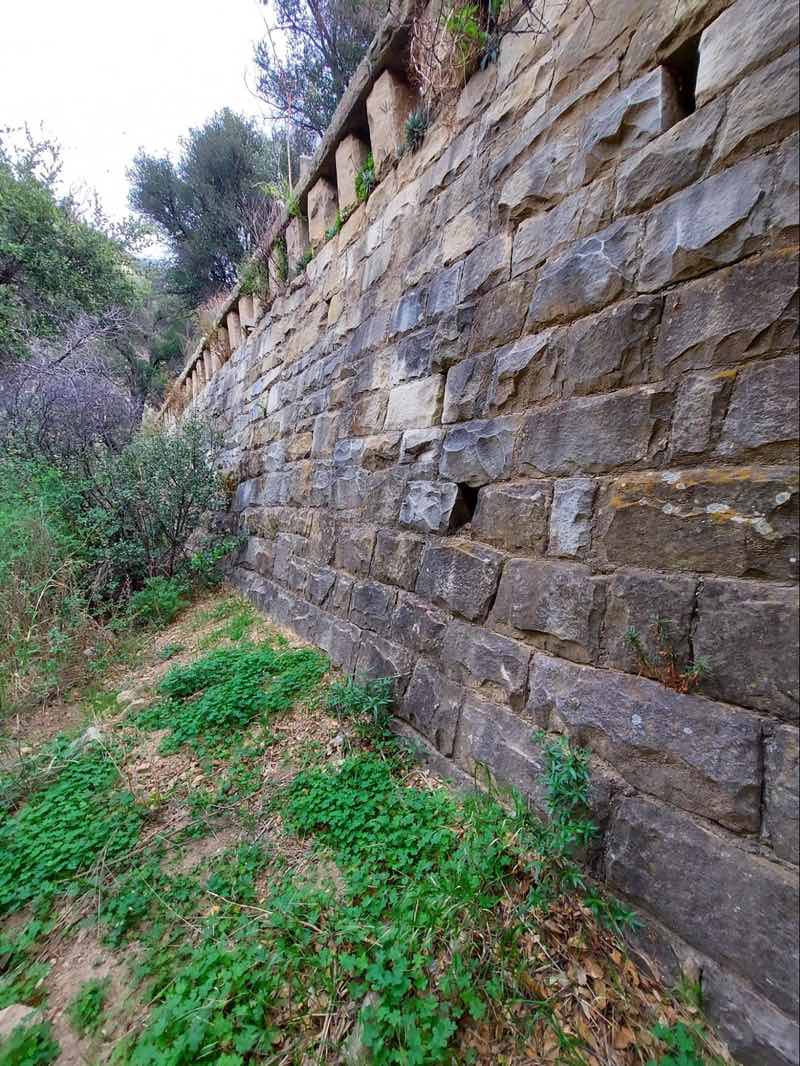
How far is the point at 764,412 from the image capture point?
1120mm

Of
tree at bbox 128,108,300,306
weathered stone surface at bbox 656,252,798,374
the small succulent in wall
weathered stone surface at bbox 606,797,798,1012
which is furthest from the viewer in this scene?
tree at bbox 128,108,300,306

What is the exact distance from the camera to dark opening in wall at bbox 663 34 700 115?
1.37 meters

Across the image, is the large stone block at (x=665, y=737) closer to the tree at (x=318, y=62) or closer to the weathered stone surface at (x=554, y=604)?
the weathered stone surface at (x=554, y=604)

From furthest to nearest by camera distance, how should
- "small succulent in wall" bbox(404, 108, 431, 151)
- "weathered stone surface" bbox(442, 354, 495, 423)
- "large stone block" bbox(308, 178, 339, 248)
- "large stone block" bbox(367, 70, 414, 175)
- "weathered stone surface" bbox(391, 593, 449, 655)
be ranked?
"large stone block" bbox(308, 178, 339, 248) < "large stone block" bbox(367, 70, 414, 175) < "small succulent in wall" bbox(404, 108, 431, 151) < "weathered stone surface" bbox(391, 593, 449, 655) < "weathered stone surface" bbox(442, 354, 495, 423)

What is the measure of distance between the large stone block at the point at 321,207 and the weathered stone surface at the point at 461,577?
2950mm

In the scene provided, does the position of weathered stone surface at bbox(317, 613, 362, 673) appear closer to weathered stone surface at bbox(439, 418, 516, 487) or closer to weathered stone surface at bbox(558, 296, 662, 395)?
weathered stone surface at bbox(439, 418, 516, 487)

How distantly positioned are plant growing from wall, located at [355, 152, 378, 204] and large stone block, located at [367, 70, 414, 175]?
0.33 feet

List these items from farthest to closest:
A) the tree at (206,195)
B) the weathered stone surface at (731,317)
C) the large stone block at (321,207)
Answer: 1. the tree at (206,195)
2. the large stone block at (321,207)
3. the weathered stone surface at (731,317)

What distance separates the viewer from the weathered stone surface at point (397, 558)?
2211 mm

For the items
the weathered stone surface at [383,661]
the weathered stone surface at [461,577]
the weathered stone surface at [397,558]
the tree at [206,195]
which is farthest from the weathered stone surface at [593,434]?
the tree at [206,195]

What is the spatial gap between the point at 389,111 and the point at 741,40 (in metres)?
2.17

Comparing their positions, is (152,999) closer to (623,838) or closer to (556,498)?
(623,838)

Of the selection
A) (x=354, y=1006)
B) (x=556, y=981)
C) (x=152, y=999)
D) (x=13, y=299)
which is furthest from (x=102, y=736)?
(x=13, y=299)

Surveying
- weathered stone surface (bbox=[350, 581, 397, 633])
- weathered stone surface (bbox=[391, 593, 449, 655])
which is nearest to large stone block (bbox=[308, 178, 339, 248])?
weathered stone surface (bbox=[350, 581, 397, 633])
